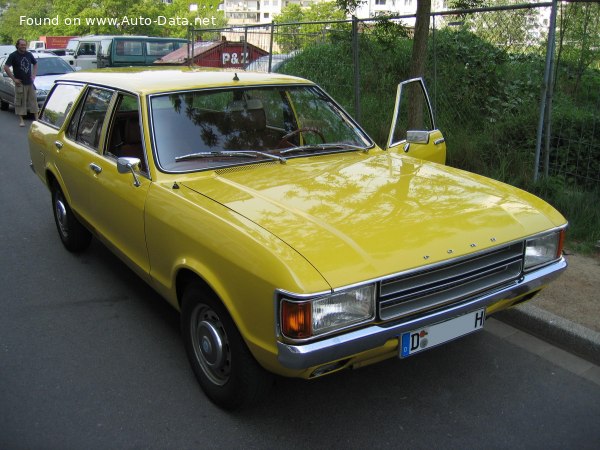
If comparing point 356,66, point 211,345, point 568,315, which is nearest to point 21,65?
point 356,66

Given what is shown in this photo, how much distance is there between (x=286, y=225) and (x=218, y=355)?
801 mm

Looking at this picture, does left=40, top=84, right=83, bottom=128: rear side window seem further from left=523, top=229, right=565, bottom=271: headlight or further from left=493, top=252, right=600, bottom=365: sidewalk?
left=493, top=252, right=600, bottom=365: sidewalk

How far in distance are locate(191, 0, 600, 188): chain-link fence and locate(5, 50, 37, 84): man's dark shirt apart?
637cm

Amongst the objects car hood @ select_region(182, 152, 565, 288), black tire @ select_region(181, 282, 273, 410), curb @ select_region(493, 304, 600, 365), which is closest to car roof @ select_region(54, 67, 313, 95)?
car hood @ select_region(182, 152, 565, 288)

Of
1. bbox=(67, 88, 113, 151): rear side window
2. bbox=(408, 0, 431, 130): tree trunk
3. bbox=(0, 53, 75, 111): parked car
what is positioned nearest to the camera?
bbox=(67, 88, 113, 151): rear side window

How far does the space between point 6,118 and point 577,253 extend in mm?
14598

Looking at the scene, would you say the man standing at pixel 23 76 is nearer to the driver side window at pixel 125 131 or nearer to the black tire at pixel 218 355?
the driver side window at pixel 125 131

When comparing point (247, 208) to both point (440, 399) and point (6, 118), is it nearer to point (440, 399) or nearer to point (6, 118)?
point (440, 399)

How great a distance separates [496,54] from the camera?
23.8ft

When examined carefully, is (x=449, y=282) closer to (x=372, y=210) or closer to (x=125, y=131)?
(x=372, y=210)

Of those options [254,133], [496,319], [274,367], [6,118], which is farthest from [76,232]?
[6,118]

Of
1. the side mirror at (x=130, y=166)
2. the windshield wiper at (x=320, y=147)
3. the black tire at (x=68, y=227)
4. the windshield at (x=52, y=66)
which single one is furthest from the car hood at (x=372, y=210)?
the windshield at (x=52, y=66)

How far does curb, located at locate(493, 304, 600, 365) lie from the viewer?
363 centimetres

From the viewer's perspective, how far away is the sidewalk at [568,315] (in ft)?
12.1
